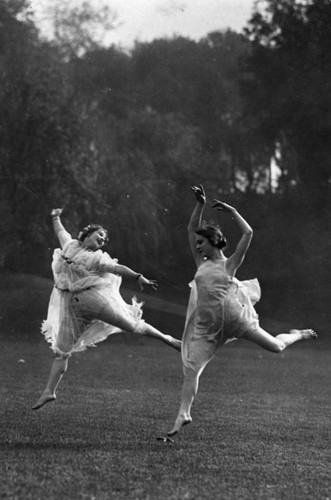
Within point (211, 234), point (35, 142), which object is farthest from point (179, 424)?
point (35, 142)

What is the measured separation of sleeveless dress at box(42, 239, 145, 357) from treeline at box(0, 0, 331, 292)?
511 inches

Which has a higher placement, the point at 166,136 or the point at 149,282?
the point at 166,136

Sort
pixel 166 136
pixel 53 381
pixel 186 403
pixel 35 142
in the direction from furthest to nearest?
1. pixel 166 136
2. pixel 35 142
3. pixel 53 381
4. pixel 186 403

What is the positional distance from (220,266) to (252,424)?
223cm

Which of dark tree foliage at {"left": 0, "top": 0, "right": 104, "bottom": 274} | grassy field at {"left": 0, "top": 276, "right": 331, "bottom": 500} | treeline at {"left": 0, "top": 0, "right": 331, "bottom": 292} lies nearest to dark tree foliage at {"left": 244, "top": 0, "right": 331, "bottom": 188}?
treeline at {"left": 0, "top": 0, "right": 331, "bottom": 292}

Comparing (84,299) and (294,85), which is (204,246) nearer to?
(84,299)

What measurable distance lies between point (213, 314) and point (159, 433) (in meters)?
1.33

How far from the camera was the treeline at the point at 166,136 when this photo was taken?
22391 mm

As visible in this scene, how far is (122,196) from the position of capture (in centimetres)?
2334

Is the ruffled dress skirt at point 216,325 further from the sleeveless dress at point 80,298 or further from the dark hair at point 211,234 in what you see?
the sleeveless dress at point 80,298

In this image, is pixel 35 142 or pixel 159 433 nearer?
pixel 159 433

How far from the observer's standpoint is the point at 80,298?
9.12 metres

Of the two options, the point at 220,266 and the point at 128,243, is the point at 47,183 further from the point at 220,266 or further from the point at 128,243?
the point at 220,266

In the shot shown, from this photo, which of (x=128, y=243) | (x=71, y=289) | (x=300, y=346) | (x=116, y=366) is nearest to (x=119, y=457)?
(x=71, y=289)
